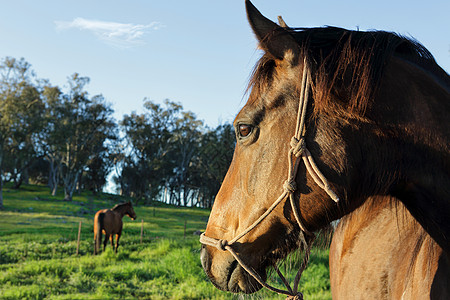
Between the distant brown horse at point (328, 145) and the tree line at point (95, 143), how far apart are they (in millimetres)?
28025

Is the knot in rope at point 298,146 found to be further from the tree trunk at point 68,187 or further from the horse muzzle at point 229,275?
the tree trunk at point 68,187

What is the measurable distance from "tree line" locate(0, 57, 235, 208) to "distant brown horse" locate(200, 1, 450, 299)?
28.0 m

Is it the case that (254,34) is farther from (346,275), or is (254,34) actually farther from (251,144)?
(346,275)

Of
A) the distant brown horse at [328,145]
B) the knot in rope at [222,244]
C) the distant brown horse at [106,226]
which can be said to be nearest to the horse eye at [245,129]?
the distant brown horse at [328,145]

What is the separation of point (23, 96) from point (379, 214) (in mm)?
36253

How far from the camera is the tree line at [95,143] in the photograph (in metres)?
32.9

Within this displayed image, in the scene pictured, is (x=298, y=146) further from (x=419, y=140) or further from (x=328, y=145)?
(x=419, y=140)

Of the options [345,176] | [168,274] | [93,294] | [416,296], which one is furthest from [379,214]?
[168,274]

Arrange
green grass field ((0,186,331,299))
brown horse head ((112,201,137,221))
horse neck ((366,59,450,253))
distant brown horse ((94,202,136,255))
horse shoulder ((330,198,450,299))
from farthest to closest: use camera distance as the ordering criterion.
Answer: brown horse head ((112,201,137,221)) → distant brown horse ((94,202,136,255)) → green grass field ((0,186,331,299)) → horse shoulder ((330,198,450,299)) → horse neck ((366,59,450,253))

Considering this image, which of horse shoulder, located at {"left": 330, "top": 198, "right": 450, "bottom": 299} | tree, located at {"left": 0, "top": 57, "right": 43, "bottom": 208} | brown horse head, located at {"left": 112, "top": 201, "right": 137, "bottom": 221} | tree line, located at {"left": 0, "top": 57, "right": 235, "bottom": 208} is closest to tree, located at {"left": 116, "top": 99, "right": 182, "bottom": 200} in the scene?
tree line, located at {"left": 0, "top": 57, "right": 235, "bottom": 208}

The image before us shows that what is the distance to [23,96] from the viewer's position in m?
32.6

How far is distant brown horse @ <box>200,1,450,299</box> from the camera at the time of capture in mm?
1376

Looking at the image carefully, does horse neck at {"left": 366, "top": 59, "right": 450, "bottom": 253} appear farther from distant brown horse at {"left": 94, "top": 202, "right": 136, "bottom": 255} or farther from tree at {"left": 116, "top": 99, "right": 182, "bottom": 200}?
tree at {"left": 116, "top": 99, "right": 182, "bottom": 200}

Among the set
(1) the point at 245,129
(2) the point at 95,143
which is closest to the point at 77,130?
(2) the point at 95,143
